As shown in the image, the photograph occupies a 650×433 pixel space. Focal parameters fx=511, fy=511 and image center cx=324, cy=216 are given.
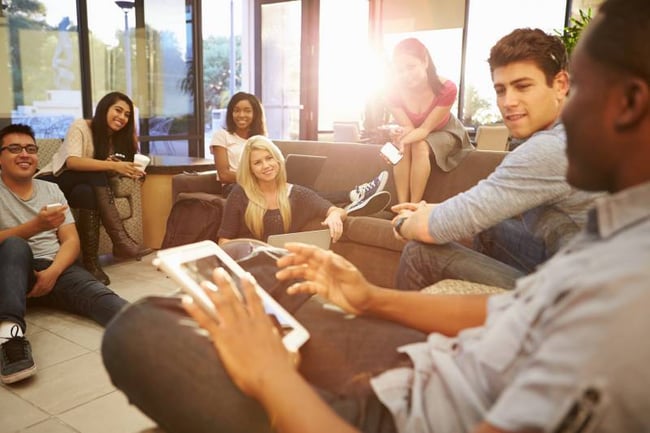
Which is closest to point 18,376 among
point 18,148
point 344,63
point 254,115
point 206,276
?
point 18,148

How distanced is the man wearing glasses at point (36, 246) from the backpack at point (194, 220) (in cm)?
87

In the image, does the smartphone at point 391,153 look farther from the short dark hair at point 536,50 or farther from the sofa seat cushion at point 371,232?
the short dark hair at point 536,50

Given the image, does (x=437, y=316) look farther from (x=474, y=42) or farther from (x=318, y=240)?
(x=474, y=42)

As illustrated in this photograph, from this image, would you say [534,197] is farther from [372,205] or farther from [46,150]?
[46,150]

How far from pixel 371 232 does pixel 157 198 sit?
2.07 metres

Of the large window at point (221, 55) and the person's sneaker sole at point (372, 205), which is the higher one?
the large window at point (221, 55)

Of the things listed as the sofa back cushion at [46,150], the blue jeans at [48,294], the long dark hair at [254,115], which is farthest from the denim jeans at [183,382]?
the sofa back cushion at [46,150]

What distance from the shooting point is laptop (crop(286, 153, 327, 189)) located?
3.75 meters

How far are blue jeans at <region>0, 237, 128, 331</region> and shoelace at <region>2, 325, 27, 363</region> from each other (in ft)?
0.41

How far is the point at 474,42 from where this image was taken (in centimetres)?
788

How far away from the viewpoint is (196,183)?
154 inches

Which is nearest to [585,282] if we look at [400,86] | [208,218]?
[400,86]

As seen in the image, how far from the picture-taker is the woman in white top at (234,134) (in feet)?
12.9

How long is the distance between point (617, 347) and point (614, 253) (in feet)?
0.40
